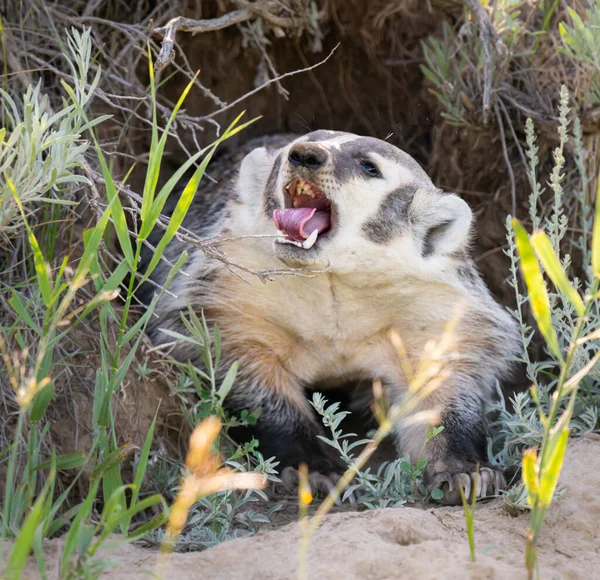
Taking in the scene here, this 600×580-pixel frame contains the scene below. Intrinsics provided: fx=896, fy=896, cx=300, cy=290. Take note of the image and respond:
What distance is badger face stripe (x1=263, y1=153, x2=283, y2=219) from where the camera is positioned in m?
2.60

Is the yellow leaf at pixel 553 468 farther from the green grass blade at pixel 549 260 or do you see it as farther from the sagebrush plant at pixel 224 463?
the sagebrush plant at pixel 224 463

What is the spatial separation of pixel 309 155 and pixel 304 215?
0.54 feet

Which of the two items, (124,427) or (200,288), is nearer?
(124,427)

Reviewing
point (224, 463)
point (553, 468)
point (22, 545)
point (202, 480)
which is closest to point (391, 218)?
point (224, 463)

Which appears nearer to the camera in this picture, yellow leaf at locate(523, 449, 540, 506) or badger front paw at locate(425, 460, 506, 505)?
yellow leaf at locate(523, 449, 540, 506)

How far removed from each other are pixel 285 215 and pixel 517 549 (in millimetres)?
1073

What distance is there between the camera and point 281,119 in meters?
4.05

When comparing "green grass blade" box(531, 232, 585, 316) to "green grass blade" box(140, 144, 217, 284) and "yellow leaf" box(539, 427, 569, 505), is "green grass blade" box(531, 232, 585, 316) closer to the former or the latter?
"yellow leaf" box(539, 427, 569, 505)

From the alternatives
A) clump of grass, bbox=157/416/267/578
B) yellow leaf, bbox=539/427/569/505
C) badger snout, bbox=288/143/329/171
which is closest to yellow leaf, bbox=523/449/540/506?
yellow leaf, bbox=539/427/569/505

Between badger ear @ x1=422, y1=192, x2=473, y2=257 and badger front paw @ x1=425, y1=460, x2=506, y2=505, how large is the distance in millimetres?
644

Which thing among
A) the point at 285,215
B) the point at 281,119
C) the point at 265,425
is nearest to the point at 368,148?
the point at 285,215

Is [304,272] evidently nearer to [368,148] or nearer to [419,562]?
[368,148]

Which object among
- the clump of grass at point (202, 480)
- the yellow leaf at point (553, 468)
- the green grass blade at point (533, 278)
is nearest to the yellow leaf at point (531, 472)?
the yellow leaf at point (553, 468)

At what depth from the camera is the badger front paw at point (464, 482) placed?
7.41ft
